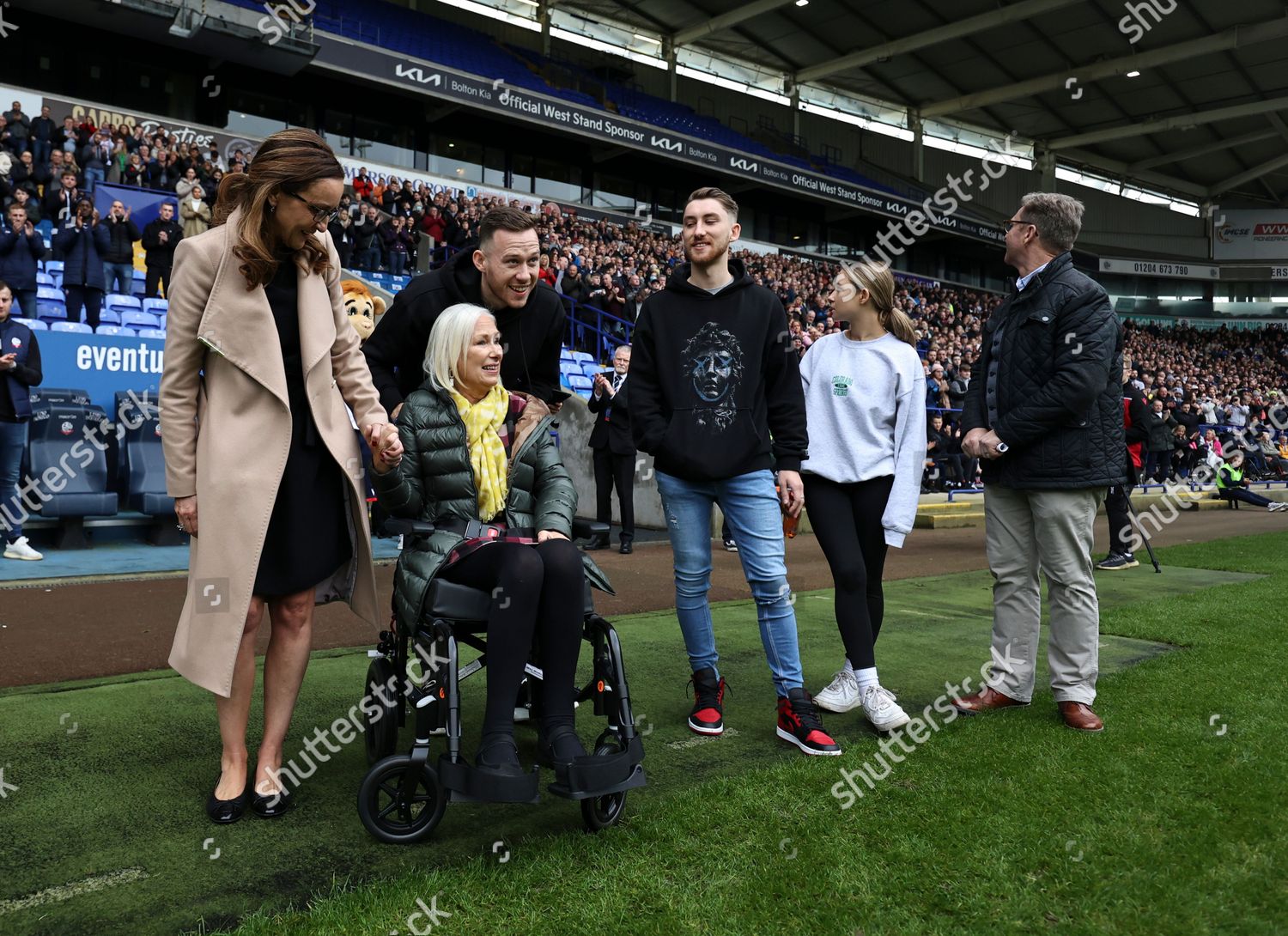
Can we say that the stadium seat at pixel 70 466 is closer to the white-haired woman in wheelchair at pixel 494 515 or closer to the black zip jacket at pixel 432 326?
the black zip jacket at pixel 432 326

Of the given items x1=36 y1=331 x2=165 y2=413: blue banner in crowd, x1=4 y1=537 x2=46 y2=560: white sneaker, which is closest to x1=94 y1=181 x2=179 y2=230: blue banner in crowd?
x1=36 y1=331 x2=165 y2=413: blue banner in crowd

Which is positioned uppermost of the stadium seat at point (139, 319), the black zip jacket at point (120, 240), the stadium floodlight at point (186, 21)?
the stadium floodlight at point (186, 21)

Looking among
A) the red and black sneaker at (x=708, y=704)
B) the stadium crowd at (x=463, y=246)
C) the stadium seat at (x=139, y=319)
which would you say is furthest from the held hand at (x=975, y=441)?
the stadium seat at (x=139, y=319)

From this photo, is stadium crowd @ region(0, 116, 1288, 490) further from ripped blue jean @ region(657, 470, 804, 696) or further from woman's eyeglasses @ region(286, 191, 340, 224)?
ripped blue jean @ region(657, 470, 804, 696)

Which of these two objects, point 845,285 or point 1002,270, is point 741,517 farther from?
point 1002,270

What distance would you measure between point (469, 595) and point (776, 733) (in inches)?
55.4

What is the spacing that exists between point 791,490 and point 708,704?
84 centimetres

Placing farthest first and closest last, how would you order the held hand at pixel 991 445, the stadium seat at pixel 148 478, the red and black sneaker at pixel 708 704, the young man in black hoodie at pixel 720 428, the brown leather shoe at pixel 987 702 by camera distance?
the stadium seat at pixel 148 478 < the brown leather shoe at pixel 987 702 < the held hand at pixel 991 445 < the red and black sneaker at pixel 708 704 < the young man in black hoodie at pixel 720 428

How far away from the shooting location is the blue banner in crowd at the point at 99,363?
7895 mm

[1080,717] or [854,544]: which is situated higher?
[854,544]

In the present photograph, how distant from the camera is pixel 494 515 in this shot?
9.73ft

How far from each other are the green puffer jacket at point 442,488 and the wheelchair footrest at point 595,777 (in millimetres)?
566

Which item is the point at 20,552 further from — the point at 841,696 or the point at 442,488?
the point at 841,696

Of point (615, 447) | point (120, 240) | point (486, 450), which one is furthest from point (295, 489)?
point (120, 240)
